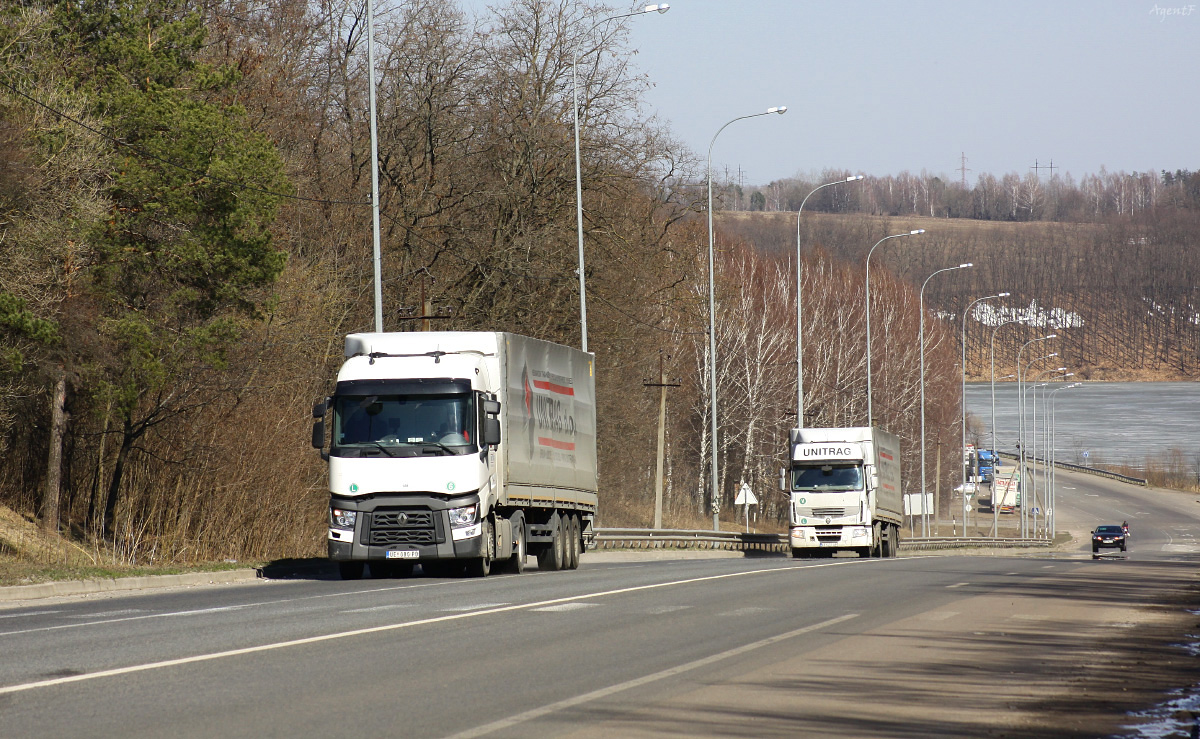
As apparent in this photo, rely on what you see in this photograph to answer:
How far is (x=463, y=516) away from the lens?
20.9 m

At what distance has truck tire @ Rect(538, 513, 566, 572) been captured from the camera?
25125mm

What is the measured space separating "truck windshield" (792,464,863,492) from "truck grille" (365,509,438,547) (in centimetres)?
1974

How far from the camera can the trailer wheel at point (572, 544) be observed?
85.3 ft

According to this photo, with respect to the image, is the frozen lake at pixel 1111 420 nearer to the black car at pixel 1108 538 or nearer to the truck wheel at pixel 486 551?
the black car at pixel 1108 538

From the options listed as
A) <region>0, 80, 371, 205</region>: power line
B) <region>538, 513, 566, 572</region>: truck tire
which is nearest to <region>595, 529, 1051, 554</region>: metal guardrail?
<region>538, 513, 566, 572</region>: truck tire

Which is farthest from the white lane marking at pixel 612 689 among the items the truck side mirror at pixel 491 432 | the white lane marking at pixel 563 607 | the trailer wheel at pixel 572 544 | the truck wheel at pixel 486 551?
the trailer wheel at pixel 572 544

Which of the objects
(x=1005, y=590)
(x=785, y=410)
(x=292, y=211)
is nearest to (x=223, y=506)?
(x=292, y=211)

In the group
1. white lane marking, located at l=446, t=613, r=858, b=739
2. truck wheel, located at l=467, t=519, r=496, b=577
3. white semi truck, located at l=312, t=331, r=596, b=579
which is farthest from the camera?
truck wheel, located at l=467, t=519, r=496, b=577

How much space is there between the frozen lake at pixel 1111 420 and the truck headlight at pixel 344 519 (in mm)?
109293

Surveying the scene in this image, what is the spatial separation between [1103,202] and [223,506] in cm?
18508

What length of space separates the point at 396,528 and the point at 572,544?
6.00 meters

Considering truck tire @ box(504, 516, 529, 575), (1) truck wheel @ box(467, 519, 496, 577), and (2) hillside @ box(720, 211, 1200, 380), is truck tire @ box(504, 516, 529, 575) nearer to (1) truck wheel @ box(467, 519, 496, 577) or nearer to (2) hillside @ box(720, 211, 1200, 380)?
(1) truck wheel @ box(467, 519, 496, 577)

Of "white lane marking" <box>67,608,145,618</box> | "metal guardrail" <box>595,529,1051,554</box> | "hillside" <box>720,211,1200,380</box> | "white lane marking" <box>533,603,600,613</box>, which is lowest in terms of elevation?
"metal guardrail" <box>595,529,1051,554</box>

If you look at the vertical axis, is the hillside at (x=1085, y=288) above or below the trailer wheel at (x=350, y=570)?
above
